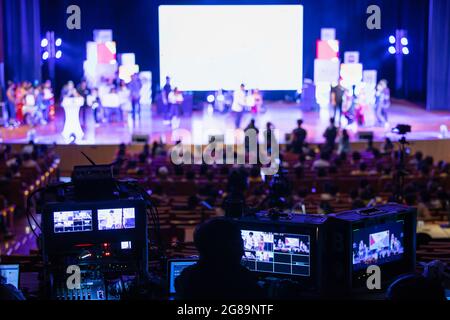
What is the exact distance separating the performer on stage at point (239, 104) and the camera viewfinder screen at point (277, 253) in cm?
1415

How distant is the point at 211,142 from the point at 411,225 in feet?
36.1

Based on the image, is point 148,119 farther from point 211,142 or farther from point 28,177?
point 28,177

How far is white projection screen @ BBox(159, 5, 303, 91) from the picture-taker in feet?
69.0

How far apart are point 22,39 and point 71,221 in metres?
17.8

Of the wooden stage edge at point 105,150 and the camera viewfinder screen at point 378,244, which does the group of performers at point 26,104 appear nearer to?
the wooden stage edge at point 105,150

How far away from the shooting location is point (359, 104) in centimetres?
2009

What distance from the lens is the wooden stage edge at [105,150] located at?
17766 mm

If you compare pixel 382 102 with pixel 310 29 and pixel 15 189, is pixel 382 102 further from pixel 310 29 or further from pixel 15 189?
pixel 15 189

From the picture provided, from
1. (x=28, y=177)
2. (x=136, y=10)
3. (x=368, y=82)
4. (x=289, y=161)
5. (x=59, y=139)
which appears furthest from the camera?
(x=136, y=10)

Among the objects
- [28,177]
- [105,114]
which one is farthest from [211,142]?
[105,114]

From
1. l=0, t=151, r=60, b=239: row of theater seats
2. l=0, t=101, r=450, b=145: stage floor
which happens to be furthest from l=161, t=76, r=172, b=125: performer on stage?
l=0, t=151, r=60, b=239: row of theater seats

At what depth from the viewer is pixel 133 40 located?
25078 mm

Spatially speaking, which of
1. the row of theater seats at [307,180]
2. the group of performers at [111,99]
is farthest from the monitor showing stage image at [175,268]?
the group of performers at [111,99]

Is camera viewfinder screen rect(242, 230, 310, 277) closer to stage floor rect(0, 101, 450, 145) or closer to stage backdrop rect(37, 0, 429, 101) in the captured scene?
stage floor rect(0, 101, 450, 145)
